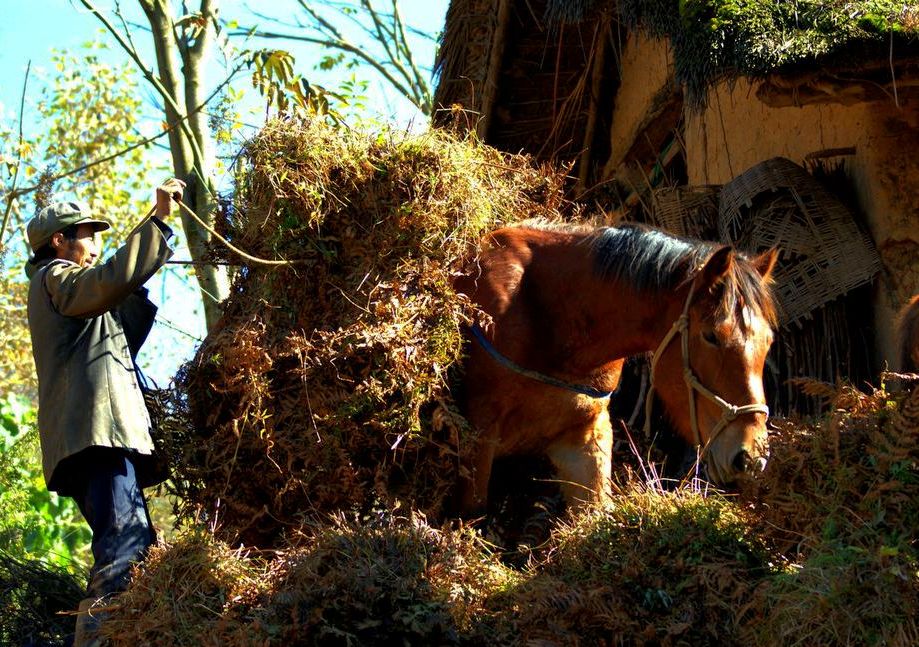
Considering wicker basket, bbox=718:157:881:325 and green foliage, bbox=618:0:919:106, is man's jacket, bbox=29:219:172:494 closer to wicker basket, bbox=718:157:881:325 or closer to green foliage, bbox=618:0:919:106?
green foliage, bbox=618:0:919:106

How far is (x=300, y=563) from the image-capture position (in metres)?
4.48

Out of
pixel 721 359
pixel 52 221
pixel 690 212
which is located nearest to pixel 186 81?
pixel 52 221

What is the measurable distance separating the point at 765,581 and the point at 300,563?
5.83 ft

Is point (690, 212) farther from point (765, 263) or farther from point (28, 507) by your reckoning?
point (28, 507)

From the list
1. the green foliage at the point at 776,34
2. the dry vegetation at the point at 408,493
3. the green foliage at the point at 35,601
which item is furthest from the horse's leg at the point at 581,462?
the green foliage at the point at 35,601

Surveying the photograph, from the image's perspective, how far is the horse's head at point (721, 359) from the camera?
4.92 metres

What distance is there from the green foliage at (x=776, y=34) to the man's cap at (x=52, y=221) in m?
3.18

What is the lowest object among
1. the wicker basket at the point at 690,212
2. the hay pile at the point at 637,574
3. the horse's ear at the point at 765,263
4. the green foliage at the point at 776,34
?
the hay pile at the point at 637,574

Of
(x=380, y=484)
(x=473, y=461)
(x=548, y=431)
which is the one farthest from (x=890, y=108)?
(x=380, y=484)

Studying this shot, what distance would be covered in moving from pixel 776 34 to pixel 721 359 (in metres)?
1.72

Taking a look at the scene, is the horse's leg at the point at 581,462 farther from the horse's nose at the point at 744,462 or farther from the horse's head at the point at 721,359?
the horse's nose at the point at 744,462

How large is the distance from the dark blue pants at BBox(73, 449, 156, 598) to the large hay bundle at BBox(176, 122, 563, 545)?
1.19 ft

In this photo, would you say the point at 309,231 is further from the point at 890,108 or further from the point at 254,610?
the point at 890,108

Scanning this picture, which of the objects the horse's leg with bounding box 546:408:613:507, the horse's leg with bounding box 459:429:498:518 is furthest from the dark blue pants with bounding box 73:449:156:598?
the horse's leg with bounding box 546:408:613:507
